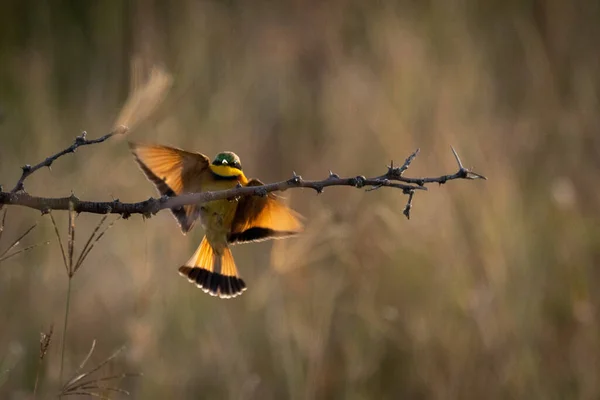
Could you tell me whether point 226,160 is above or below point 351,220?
below

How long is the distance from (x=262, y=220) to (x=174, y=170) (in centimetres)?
25

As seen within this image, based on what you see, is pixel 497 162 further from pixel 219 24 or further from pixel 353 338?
pixel 219 24

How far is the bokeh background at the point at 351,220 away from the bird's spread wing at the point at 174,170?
0.26 meters

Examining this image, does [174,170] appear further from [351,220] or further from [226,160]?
[351,220]

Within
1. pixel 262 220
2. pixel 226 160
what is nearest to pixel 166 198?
pixel 262 220

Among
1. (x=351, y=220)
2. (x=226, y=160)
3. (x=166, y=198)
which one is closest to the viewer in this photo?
(x=166, y=198)

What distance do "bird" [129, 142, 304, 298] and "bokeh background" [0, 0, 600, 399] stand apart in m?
0.27

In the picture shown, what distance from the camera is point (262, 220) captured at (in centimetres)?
192

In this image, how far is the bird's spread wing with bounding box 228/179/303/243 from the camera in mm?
1857

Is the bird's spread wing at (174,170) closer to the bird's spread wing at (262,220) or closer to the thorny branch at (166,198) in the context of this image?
the bird's spread wing at (262,220)

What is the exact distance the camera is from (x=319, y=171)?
12.5 feet

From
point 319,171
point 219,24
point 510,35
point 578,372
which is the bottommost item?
point 578,372

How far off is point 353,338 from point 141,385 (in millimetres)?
718

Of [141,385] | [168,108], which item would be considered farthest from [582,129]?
[141,385]
